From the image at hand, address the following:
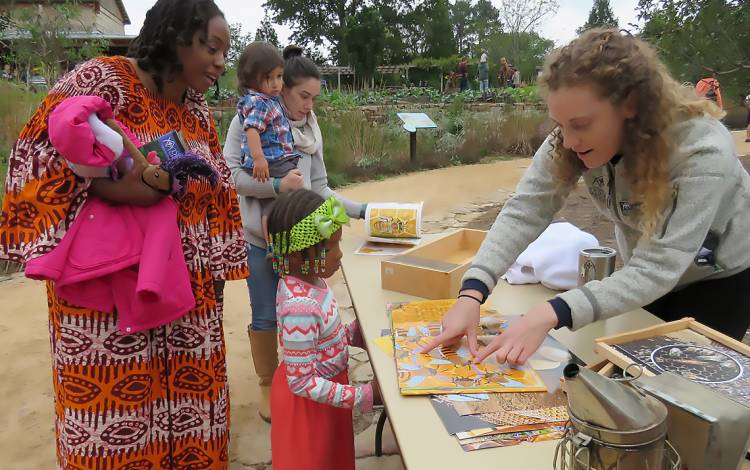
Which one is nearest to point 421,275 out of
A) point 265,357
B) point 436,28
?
point 265,357

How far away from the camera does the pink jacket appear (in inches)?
56.6

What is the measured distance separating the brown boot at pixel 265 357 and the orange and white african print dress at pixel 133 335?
2.29 feet

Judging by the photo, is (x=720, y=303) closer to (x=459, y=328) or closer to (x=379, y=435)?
(x=459, y=328)

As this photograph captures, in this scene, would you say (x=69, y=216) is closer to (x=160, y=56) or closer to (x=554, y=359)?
(x=160, y=56)

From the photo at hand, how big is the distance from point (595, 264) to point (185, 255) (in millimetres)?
1233

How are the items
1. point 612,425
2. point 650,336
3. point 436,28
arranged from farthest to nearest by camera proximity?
point 436,28, point 650,336, point 612,425

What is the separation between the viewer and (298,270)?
1627 millimetres

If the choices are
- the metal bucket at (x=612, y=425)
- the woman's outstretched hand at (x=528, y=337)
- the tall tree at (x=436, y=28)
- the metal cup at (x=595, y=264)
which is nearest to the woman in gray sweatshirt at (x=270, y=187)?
the metal cup at (x=595, y=264)

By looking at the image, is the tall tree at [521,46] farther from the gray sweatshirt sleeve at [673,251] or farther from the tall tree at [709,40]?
the gray sweatshirt sleeve at [673,251]

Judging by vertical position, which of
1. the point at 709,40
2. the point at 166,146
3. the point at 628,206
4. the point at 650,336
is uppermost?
the point at 709,40

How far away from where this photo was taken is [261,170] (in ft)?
8.14

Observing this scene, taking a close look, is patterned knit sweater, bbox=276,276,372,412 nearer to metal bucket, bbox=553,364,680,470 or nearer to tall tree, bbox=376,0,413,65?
metal bucket, bbox=553,364,680,470

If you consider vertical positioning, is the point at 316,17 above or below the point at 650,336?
above

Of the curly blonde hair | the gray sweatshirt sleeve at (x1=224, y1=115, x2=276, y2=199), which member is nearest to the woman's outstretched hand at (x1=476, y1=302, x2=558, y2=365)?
the curly blonde hair
